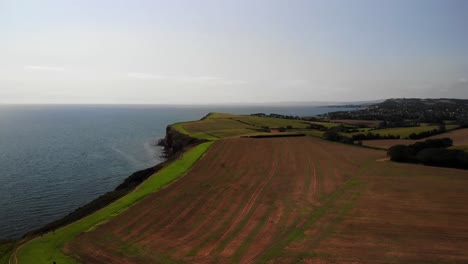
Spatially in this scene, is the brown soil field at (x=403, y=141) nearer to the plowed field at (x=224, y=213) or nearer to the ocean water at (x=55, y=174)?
the plowed field at (x=224, y=213)

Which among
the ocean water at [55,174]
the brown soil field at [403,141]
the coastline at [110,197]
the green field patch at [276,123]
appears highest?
the green field patch at [276,123]

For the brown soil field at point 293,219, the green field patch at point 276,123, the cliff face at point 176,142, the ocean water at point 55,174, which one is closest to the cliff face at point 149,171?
the cliff face at point 176,142

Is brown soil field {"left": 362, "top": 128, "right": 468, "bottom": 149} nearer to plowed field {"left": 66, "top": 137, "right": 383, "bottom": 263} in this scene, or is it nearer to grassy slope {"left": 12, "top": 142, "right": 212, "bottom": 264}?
plowed field {"left": 66, "top": 137, "right": 383, "bottom": 263}

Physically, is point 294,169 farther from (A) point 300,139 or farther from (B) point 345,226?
(A) point 300,139

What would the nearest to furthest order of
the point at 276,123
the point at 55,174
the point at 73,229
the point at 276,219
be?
the point at 73,229 < the point at 276,219 < the point at 55,174 < the point at 276,123

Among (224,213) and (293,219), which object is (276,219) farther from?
(224,213)

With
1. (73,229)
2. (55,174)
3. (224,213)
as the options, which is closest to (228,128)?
(55,174)

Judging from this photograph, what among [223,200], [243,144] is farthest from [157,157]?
[223,200]
